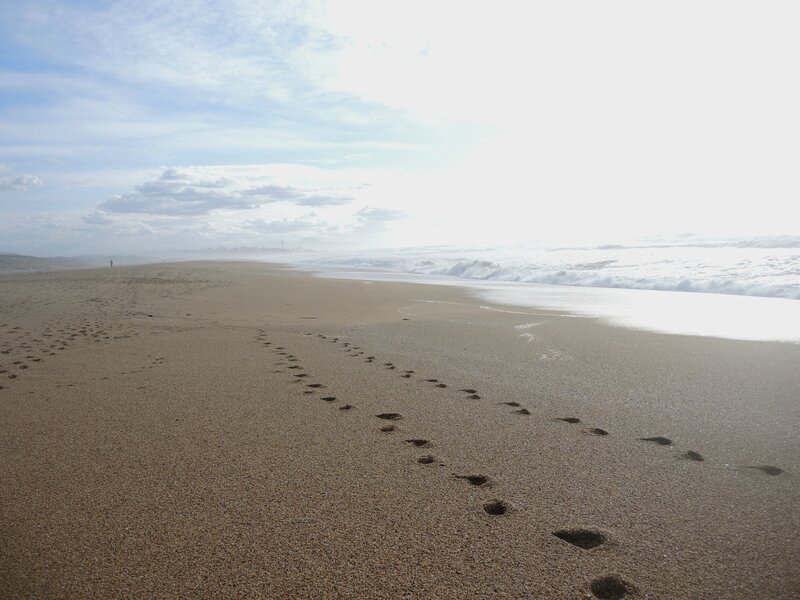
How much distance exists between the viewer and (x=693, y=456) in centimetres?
287

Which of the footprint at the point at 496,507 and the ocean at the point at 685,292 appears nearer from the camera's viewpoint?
the footprint at the point at 496,507

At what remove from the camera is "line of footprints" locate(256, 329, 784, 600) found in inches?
70.1

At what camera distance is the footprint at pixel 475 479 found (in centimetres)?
253

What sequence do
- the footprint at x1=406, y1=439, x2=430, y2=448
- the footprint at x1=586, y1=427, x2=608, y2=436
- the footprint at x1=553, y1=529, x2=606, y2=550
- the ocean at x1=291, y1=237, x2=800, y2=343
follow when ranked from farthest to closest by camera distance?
the ocean at x1=291, y1=237, x2=800, y2=343 < the footprint at x1=586, y1=427, x2=608, y2=436 < the footprint at x1=406, y1=439, x2=430, y2=448 < the footprint at x1=553, y1=529, x2=606, y2=550

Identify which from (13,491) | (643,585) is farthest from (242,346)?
(643,585)

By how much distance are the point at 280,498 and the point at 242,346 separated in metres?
4.04

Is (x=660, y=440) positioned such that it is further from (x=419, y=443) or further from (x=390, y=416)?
(x=390, y=416)

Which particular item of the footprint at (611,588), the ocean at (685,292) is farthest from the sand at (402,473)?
the ocean at (685,292)

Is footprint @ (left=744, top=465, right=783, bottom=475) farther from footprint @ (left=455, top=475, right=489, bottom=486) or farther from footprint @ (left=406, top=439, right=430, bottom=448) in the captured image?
footprint @ (left=406, top=439, right=430, bottom=448)

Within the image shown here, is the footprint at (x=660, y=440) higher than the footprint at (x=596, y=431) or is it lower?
lower

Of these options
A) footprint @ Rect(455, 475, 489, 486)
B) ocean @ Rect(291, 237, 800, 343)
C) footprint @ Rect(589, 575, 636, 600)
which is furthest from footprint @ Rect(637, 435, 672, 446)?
ocean @ Rect(291, 237, 800, 343)

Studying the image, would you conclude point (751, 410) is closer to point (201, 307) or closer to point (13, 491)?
point (13, 491)

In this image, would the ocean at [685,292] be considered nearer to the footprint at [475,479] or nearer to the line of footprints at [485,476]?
the line of footprints at [485,476]

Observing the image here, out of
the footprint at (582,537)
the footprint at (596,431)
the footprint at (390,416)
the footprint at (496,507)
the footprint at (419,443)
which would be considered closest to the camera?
the footprint at (582,537)
